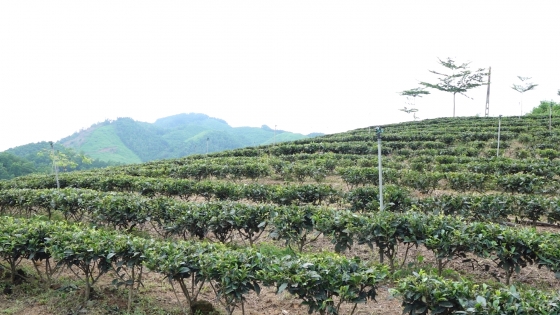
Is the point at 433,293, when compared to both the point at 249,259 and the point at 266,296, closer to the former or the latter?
the point at 249,259

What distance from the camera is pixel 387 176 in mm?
11695

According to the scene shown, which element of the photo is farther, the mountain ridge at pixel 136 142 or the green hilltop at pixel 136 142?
the mountain ridge at pixel 136 142

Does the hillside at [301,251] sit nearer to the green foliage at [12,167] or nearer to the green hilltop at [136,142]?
the green foliage at [12,167]

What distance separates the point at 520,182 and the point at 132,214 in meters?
10.1

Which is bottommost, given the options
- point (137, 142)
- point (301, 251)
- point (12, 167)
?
point (301, 251)

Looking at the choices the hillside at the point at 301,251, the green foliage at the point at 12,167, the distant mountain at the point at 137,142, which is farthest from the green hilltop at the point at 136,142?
the hillside at the point at 301,251

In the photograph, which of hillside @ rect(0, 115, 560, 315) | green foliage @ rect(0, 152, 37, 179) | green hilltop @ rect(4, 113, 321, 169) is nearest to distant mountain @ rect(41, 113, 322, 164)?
green hilltop @ rect(4, 113, 321, 169)

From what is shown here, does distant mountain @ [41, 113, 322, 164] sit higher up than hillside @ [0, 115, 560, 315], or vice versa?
distant mountain @ [41, 113, 322, 164]

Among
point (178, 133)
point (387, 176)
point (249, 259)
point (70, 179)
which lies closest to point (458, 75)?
point (387, 176)

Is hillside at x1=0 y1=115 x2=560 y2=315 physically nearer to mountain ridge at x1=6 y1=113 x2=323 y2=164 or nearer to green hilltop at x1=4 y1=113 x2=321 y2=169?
green hilltop at x1=4 y1=113 x2=321 y2=169

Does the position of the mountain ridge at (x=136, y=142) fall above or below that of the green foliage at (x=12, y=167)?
above

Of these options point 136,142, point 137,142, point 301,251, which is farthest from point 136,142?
point 301,251

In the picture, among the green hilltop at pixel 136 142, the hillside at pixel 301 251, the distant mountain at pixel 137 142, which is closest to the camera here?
the hillside at pixel 301 251

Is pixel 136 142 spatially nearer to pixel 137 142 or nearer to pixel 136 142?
pixel 136 142
